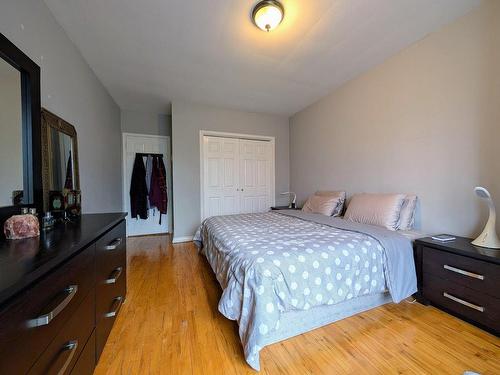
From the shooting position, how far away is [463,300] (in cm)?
156

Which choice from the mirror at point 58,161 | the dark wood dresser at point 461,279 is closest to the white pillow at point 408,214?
the dark wood dresser at point 461,279

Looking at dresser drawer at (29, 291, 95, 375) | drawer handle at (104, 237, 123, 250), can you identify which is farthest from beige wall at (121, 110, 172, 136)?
dresser drawer at (29, 291, 95, 375)

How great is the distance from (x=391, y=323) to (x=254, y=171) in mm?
3207

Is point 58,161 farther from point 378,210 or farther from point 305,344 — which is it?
point 378,210

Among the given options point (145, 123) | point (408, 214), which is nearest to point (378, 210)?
point (408, 214)

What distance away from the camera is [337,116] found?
3309 mm

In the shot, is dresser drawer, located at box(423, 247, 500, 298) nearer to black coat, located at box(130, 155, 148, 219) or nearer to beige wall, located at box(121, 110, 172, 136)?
black coat, located at box(130, 155, 148, 219)

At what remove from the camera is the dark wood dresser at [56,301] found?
22.6 inches

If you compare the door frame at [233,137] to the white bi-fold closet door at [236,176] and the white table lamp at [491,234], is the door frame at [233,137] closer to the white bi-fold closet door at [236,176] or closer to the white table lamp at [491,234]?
the white bi-fold closet door at [236,176]

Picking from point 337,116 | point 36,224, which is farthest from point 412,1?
point 36,224

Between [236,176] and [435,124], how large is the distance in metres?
3.00

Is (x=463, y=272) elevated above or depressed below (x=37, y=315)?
below

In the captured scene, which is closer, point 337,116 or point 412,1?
point 412,1

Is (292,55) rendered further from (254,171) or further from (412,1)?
(254,171)
